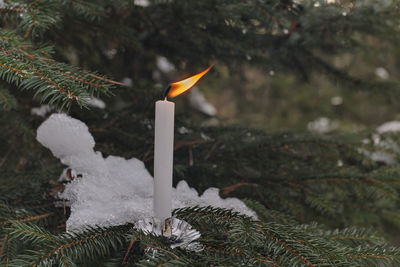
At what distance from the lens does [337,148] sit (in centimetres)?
89

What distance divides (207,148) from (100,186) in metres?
0.32

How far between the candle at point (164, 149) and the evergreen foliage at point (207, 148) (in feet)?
0.17

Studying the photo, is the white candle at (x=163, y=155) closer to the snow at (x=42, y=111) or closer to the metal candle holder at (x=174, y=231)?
the metal candle holder at (x=174, y=231)

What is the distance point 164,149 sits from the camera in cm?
49

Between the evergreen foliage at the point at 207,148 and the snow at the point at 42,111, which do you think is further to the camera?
the snow at the point at 42,111

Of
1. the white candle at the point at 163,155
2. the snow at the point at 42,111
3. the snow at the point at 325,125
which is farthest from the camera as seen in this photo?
the snow at the point at 325,125

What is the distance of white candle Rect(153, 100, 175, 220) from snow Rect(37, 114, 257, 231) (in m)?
0.06

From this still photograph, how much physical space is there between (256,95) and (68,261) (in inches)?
115

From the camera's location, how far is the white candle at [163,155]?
48 centimetres

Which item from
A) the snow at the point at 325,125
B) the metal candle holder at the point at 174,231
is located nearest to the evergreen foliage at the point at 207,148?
the metal candle holder at the point at 174,231

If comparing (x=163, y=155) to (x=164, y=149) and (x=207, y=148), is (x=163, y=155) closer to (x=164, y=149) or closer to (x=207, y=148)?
(x=164, y=149)

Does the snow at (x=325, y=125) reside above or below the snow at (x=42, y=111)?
above

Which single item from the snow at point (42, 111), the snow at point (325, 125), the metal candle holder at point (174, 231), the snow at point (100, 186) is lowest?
the metal candle holder at point (174, 231)

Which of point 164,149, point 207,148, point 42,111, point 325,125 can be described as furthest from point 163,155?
point 325,125
